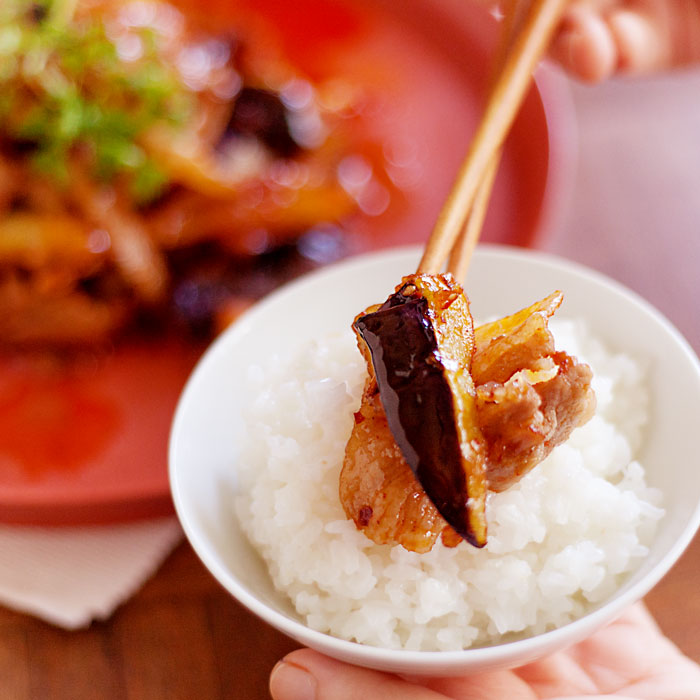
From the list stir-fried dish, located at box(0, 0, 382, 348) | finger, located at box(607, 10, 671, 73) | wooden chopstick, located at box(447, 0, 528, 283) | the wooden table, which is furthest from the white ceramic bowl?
finger, located at box(607, 10, 671, 73)

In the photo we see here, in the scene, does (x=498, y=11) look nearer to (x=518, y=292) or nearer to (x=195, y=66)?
(x=195, y=66)

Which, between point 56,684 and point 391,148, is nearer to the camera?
point 56,684

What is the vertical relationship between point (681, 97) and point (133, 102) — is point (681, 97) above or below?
above

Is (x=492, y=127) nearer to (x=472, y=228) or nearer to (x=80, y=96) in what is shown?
(x=472, y=228)

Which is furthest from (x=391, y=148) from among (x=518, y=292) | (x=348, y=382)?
(x=348, y=382)

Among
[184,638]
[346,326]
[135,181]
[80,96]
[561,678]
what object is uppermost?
[346,326]

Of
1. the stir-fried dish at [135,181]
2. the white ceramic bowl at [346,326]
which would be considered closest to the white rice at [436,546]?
the white ceramic bowl at [346,326]

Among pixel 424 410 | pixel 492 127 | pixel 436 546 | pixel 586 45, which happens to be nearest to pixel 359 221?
pixel 586 45

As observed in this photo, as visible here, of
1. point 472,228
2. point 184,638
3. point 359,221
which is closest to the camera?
point 472,228
